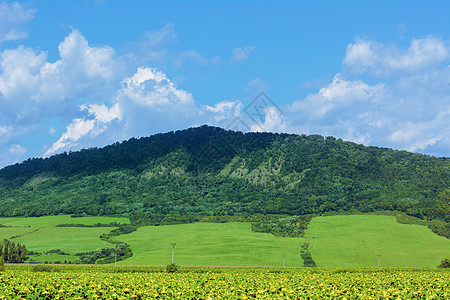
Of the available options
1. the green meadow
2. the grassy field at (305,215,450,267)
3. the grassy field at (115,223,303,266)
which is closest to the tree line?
the green meadow

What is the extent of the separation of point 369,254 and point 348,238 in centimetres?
2218

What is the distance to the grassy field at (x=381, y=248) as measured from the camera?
525 ft

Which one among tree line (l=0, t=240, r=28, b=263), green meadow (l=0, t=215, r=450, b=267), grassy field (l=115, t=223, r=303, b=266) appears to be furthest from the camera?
green meadow (l=0, t=215, r=450, b=267)

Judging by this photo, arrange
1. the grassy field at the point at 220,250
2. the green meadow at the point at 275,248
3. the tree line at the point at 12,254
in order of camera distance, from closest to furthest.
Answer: the tree line at the point at 12,254
the grassy field at the point at 220,250
the green meadow at the point at 275,248

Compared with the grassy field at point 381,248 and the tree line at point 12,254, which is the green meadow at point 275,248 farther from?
the tree line at point 12,254

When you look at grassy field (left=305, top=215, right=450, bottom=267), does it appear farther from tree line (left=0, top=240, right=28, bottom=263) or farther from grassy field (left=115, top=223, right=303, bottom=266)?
tree line (left=0, top=240, right=28, bottom=263)

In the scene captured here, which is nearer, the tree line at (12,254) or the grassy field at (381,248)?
the tree line at (12,254)

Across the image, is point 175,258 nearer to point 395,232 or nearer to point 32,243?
point 32,243

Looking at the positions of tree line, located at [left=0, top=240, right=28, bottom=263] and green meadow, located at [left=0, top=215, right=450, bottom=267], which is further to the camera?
green meadow, located at [left=0, top=215, right=450, bottom=267]

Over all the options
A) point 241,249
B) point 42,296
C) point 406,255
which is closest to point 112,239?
point 241,249

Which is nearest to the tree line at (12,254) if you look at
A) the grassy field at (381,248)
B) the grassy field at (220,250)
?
the grassy field at (220,250)

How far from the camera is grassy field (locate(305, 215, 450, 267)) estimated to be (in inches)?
6300

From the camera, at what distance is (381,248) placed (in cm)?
17888

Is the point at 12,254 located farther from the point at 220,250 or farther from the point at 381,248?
the point at 381,248
